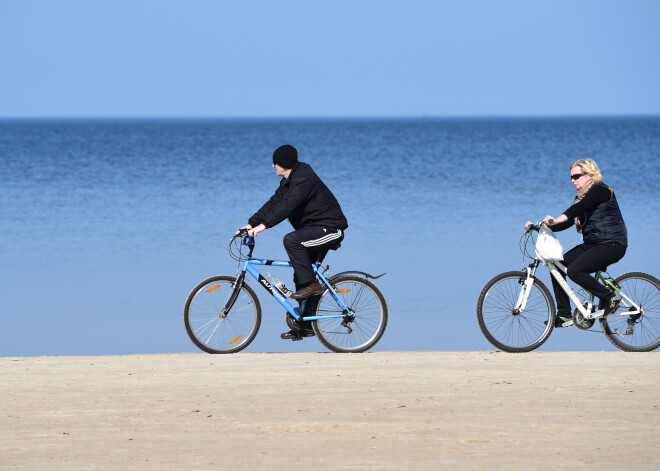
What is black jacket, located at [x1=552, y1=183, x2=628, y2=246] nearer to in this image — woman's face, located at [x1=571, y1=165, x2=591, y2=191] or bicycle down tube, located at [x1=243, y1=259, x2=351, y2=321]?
woman's face, located at [x1=571, y1=165, x2=591, y2=191]

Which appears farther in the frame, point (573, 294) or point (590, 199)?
point (573, 294)

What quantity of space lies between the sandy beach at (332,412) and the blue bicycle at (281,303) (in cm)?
25

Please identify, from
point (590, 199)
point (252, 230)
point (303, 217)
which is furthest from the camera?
point (303, 217)

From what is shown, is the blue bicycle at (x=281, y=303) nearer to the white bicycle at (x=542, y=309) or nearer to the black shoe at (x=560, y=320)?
the white bicycle at (x=542, y=309)

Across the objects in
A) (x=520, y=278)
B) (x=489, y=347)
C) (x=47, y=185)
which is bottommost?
(x=47, y=185)

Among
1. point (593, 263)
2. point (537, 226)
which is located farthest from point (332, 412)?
point (593, 263)

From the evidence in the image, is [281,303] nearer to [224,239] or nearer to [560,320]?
[560,320]

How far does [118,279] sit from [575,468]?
34.1ft

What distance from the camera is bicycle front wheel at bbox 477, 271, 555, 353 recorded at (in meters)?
9.38

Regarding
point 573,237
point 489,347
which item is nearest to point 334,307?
point 489,347

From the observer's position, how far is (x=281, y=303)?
941 centimetres

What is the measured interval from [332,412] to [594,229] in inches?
127

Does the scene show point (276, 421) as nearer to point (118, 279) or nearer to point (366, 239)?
point (118, 279)

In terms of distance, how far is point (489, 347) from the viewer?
11.1 meters
